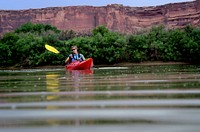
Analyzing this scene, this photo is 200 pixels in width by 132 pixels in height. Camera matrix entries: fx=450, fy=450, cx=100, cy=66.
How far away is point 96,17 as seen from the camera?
132000mm

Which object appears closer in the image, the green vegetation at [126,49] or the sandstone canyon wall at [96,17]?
the green vegetation at [126,49]

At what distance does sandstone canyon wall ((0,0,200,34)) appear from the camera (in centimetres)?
12650

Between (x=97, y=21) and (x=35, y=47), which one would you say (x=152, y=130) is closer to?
(x=35, y=47)

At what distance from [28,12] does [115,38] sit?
3265 inches

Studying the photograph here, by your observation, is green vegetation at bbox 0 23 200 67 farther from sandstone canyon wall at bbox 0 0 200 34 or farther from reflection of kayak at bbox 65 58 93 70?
sandstone canyon wall at bbox 0 0 200 34

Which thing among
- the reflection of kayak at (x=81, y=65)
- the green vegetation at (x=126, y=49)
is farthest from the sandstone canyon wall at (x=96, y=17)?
the reflection of kayak at (x=81, y=65)

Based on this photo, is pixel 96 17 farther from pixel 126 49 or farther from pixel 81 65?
pixel 81 65

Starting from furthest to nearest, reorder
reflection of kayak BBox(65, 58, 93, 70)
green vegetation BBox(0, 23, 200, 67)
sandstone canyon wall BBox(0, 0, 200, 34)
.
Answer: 1. sandstone canyon wall BBox(0, 0, 200, 34)
2. green vegetation BBox(0, 23, 200, 67)
3. reflection of kayak BBox(65, 58, 93, 70)

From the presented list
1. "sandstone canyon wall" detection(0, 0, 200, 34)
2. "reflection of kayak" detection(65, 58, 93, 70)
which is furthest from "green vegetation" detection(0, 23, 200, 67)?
"sandstone canyon wall" detection(0, 0, 200, 34)

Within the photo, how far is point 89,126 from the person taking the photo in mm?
3180

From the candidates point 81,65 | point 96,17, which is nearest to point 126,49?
point 81,65

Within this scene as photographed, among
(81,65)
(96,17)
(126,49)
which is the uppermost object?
(96,17)

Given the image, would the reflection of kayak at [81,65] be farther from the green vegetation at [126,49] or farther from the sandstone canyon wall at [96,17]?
Answer: the sandstone canyon wall at [96,17]

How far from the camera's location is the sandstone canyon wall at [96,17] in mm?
126500
